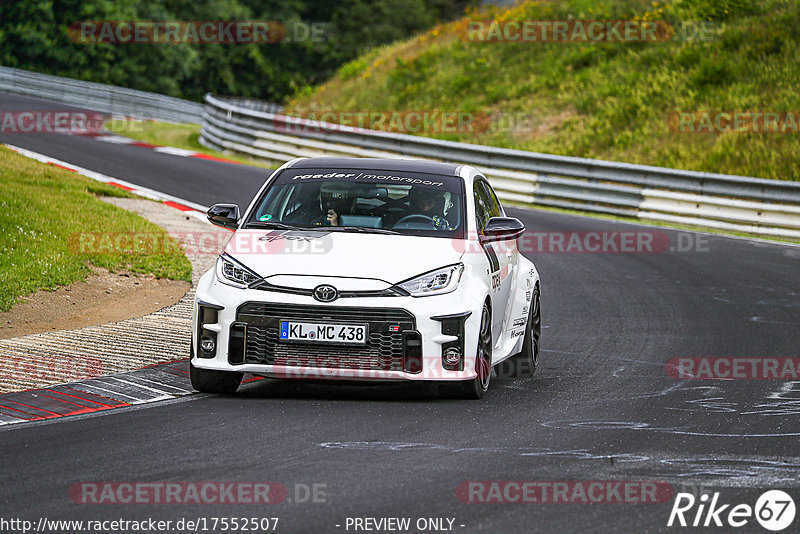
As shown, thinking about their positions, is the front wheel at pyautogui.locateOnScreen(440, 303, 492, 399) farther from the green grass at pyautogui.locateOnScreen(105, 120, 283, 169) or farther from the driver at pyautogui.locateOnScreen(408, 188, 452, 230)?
the green grass at pyautogui.locateOnScreen(105, 120, 283, 169)

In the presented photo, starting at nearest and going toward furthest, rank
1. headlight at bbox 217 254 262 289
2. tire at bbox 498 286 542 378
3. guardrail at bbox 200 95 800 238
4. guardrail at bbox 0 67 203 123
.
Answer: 1. headlight at bbox 217 254 262 289
2. tire at bbox 498 286 542 378
3. guardrail at bbox 200 95 800 238
4. guardrail at bbox 0 67 203 123

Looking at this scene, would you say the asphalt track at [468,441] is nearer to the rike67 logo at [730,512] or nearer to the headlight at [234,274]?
the rike67 logo at [730,512]

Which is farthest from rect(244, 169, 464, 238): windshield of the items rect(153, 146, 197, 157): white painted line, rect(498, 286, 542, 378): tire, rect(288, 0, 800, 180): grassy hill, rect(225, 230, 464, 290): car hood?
rect(153, 146, 197, 157): white painted line

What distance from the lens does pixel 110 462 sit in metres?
6.36

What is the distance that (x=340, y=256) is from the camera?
8.31 meters

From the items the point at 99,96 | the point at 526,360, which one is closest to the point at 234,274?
the point at 526,360

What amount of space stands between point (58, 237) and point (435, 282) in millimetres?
8157

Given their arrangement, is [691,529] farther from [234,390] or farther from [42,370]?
[42,370]

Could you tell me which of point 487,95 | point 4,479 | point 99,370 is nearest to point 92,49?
point 487,95

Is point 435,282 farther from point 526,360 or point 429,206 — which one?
point 526,360

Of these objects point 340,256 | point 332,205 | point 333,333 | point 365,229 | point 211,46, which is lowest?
point 333,333

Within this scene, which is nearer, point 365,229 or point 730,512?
point 730,512

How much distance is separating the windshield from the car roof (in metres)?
0.07

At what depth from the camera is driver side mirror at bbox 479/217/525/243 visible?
9078 millimetres
